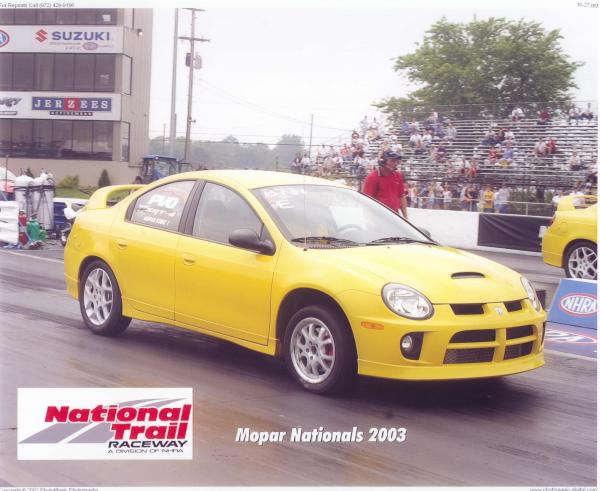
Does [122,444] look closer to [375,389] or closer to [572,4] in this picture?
[375,389]

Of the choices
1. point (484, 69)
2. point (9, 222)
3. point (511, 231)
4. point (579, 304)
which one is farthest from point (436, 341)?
point (511, 231)

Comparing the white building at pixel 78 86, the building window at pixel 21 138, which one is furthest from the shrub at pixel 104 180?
the building window at pixel 21 138

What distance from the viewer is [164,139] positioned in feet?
21.0

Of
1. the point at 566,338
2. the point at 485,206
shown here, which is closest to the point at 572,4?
the point at 566,338

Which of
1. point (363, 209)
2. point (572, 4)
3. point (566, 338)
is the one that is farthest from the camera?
point (566, 338)

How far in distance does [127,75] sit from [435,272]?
280cm

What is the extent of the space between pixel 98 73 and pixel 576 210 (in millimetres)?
7916

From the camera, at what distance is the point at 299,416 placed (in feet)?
17.0

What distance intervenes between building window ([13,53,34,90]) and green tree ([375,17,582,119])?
8.41ft

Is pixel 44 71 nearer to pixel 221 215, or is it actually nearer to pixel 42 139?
pixel 42 139

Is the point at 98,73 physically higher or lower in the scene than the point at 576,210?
higher

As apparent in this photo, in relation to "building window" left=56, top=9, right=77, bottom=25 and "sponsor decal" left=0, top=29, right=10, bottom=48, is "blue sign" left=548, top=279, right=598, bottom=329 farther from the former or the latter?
"sponsor decal" left=0, top=29, right=10, bottom=48

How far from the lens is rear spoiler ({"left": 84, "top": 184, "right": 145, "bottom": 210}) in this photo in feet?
25.8

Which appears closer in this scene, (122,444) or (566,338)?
(122,444)
